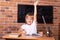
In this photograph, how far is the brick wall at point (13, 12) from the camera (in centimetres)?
370

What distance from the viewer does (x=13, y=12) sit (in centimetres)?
371

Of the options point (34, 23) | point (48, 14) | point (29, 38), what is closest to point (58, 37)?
point (48, 14)

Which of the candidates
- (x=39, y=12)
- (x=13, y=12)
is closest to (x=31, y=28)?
(x=39, y=12)

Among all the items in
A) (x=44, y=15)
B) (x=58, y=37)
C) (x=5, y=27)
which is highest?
Answer: (x=44, y=15)

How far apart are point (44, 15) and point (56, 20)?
0.33 m

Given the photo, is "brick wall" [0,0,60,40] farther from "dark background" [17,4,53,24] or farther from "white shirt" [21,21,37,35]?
"white shirt" [21,21,37,35]

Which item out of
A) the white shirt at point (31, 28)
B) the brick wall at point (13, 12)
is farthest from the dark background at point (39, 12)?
the white shirt at point (31, 28)

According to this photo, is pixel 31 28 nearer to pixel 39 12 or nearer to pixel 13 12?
pixel 39 12

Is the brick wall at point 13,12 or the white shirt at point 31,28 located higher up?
the brick wall at point 13,12

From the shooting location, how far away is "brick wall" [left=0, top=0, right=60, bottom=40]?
3.70 m

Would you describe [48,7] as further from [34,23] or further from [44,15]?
[34,23]

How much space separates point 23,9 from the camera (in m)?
3.71

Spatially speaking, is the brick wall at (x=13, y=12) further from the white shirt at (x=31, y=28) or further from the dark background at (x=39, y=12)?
the white shirt at (x=31, y=28)

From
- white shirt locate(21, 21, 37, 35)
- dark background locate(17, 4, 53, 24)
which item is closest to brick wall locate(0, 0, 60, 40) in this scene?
dark background locate(17, 4, 53, 24)
